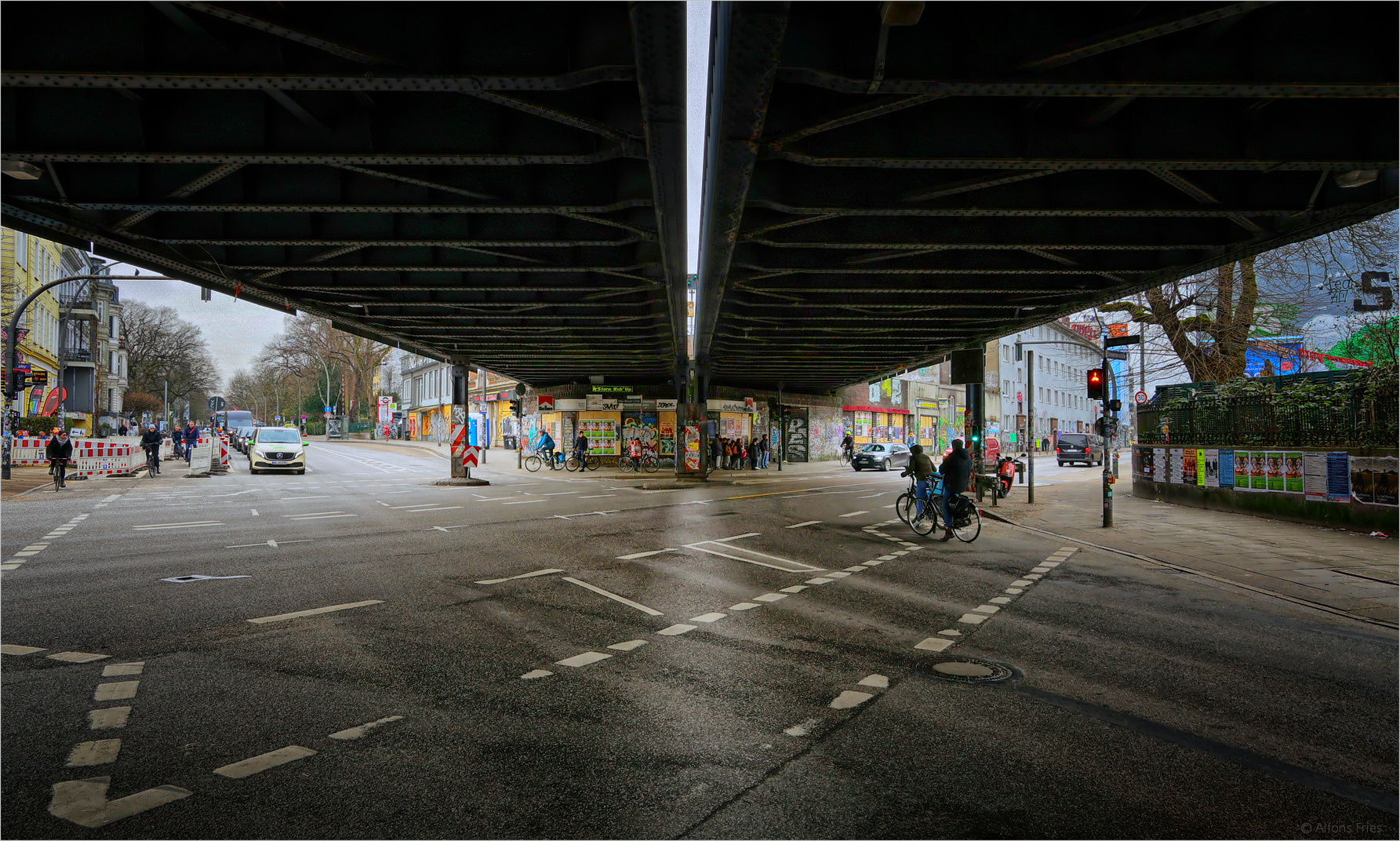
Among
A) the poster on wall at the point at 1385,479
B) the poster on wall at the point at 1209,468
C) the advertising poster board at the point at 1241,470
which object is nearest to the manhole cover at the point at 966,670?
the poster on wall at the point at 1385,479

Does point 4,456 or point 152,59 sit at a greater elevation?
point 152,59

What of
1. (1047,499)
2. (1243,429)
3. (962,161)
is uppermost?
(962,161)

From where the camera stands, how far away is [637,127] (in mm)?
7348

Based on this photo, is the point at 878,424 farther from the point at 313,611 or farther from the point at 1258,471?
the point at 313,611

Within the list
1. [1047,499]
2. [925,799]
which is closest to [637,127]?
[925,799]

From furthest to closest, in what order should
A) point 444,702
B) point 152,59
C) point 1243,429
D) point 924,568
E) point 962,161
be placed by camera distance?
point 1243,429
point 924,568
point 962,161
point 152,59
point 444,702

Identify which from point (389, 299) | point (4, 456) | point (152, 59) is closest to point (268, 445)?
point (4, 456)

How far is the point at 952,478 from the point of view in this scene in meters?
13.8

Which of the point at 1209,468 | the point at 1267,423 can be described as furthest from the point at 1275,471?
the point at 1209,468

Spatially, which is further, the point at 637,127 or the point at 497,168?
the point at 497,168

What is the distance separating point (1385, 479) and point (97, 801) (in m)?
18.2

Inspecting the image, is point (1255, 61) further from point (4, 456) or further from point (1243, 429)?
point (4, 456)

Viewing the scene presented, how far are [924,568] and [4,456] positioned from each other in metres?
27.7

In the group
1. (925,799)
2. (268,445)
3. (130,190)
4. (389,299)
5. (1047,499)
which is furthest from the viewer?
(268,445)
